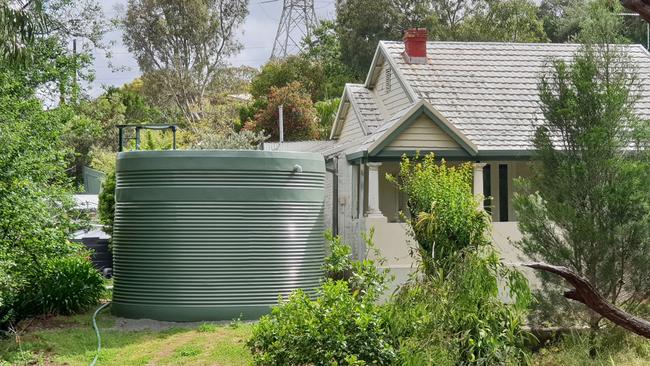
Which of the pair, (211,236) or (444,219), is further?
(211,236)

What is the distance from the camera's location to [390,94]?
20562 mm

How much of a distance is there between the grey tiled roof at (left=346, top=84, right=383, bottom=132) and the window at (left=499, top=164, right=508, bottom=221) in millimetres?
2973

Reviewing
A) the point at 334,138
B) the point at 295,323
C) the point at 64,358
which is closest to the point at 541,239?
the point at 295,323

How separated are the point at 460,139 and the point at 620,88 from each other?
5.36 meters

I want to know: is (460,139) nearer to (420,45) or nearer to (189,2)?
(420,45)

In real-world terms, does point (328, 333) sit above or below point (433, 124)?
below

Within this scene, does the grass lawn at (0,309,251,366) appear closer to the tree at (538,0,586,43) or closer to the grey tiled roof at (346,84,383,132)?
the grey tiled roof at (346,84,383,132)

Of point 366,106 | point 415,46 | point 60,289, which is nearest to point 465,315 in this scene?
point 60,289

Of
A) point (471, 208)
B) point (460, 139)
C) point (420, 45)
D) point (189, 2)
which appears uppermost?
point (189, 2)

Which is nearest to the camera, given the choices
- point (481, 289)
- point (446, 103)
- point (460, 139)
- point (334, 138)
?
point (481, 289)

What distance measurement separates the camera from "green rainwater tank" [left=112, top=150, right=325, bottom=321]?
1298 centimetres

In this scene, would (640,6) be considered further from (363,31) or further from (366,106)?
(363,31)

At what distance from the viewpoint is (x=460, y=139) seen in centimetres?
1673

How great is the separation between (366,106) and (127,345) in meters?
11.0
